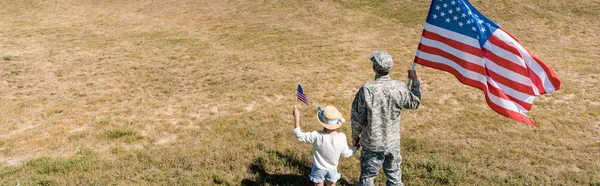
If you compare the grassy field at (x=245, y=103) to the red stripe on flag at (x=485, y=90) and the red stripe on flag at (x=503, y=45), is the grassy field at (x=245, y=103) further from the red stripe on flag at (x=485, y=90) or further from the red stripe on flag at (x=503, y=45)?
the red stripe on flag at (x=503, y=45)

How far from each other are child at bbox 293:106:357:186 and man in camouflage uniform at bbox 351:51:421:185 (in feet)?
0.71

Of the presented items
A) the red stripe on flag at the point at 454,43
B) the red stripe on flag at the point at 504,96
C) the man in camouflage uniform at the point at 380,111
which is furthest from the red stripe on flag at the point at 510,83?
the man in camouflage uniform at the point at 380,111

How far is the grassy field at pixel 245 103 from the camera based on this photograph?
676 cm

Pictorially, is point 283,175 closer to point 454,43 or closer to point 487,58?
point 454,43

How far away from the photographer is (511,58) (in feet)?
15.5

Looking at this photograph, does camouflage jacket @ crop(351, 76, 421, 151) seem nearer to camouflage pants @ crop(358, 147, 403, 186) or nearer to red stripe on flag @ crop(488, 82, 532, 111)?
camouflage pants @ crop(358, 147, 403, 186)

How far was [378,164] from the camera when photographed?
15.8ft

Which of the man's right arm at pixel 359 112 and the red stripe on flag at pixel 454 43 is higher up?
the red stripe on flag at pixel 454 43

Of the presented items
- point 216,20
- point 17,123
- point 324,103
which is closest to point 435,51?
point 324,103

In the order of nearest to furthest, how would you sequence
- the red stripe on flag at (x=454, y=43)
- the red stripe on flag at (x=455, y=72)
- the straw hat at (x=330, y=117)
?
the straw hat at (x=330, y=117), the red stripe on flag at (x=454, y=43), the red stripe on flag at (x=455, y=72)

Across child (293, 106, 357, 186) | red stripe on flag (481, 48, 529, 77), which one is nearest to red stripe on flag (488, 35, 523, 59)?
red stripe on flag (481, 48, 529, 77)

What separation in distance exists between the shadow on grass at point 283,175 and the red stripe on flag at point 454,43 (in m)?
2.79

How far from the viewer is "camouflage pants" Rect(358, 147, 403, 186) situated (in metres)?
4.77

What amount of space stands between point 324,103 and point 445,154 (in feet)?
12.8
